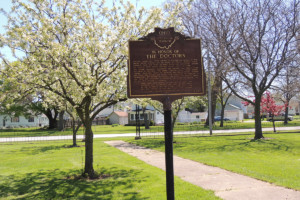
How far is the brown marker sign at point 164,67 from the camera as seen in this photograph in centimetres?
592

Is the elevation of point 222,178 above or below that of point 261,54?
below

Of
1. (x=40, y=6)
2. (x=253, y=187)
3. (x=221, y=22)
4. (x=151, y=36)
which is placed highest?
(x=221, y=22)

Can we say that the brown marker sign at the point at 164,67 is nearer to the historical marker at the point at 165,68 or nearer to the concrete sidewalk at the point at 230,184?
the historical marker at the point at 165,68

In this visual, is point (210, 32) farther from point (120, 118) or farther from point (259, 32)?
Result: point (120, 118)

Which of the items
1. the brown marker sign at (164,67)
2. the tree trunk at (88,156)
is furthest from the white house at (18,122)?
the brown marker sign at (164,67)

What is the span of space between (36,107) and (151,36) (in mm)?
43789

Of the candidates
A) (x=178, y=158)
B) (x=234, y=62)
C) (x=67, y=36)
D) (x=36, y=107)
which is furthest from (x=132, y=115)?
(x=67, y=36)

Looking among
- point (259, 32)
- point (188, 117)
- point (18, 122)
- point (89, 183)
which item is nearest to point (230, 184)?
point (89, 183)

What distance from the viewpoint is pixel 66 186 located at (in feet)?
26.0

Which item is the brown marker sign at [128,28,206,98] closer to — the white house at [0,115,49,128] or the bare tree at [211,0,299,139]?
the bare tree at [211,0,299,139]

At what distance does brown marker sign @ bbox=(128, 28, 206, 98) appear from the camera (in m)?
5.92

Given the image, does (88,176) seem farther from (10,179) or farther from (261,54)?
(261,54)

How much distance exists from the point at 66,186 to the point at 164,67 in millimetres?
4642

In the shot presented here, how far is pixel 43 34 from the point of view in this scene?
7.85 m
